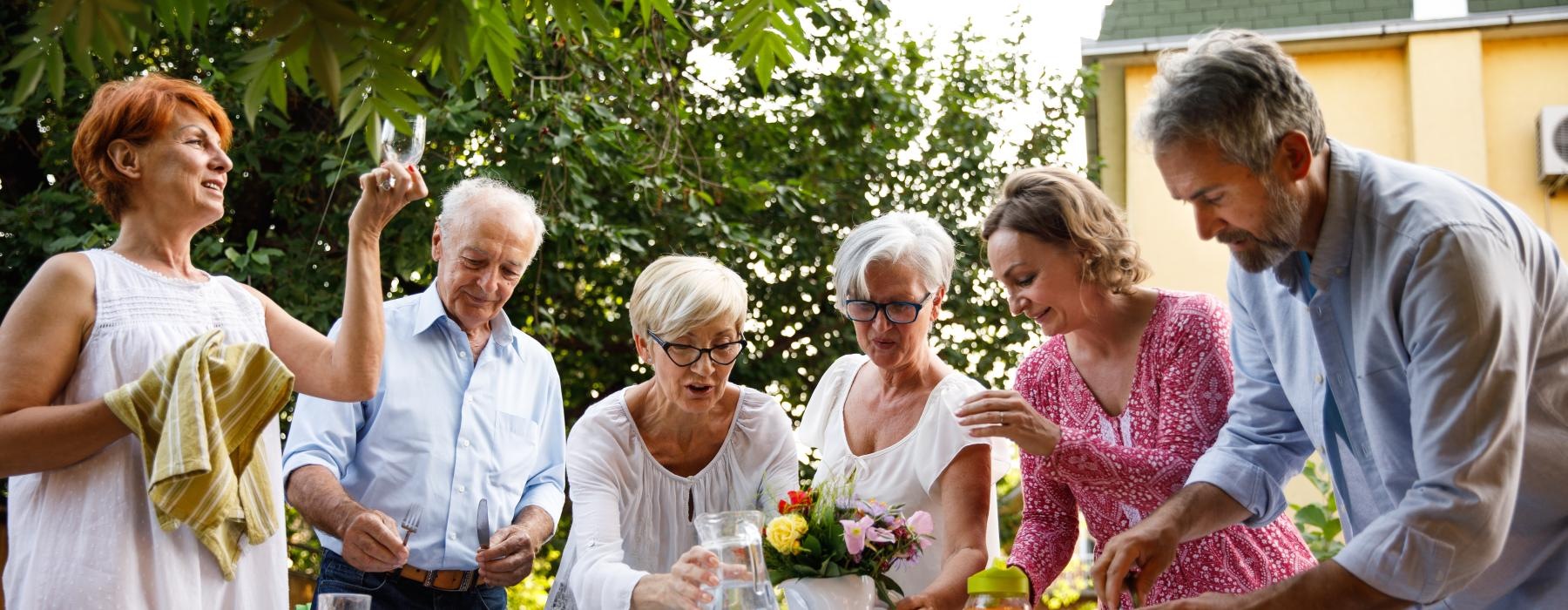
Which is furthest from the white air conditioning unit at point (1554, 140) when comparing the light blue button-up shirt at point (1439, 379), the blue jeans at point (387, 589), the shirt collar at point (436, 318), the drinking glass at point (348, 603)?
the drinking glass at point (348, 603)

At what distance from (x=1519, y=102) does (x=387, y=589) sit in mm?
9831

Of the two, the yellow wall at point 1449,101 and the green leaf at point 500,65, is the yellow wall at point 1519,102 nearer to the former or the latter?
the yellow wall at point 1449,101

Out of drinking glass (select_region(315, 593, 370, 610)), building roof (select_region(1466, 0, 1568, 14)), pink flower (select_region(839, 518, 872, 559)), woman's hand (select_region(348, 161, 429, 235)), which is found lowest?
drinking glass (select_region(315, 593, 370, 610))

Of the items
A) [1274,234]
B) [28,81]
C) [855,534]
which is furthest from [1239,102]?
[28,81]

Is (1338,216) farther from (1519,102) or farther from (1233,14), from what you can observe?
(1233,14)

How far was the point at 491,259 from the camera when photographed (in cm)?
356

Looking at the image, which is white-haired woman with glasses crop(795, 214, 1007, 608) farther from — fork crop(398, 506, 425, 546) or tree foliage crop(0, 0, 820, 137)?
fork crop(398, 506, 425, 546)

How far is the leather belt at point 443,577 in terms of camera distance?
333 cm

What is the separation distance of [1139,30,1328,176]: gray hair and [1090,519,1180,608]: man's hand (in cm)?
75

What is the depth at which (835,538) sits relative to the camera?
8.06ft

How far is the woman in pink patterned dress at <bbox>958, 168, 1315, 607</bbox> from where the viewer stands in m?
2.78

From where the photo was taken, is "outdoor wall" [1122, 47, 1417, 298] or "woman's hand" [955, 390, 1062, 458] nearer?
"woman's hand" [955, 390, 1062, 458]

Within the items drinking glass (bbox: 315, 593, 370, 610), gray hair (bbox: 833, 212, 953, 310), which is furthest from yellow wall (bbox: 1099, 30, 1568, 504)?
drinking glass (bbox: 315, 593, 370, 610)

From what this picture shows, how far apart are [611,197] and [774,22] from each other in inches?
189
